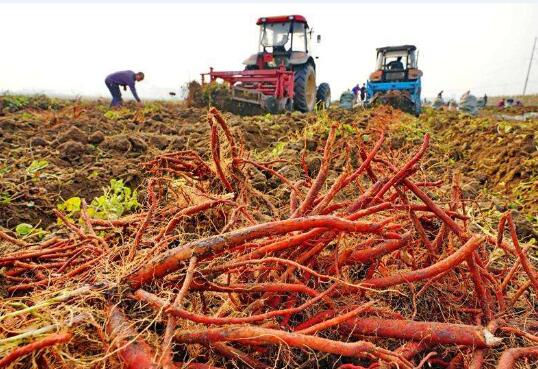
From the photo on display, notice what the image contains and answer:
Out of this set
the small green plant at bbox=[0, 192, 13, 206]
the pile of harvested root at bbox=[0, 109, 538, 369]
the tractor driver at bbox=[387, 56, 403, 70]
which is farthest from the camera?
the tractor driver at bbox=[387, 56, 403, 70]

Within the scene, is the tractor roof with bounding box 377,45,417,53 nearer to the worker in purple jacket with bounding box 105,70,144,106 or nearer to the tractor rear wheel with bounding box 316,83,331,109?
the tractor rear wheel with bounding box 316,83,331,109

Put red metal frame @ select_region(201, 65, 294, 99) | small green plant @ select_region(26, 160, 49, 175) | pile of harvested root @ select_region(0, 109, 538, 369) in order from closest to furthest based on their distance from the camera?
pile of harvested root @ select_region(0, 109, 538, 369) → small green plant @ select_region(26, 160, 49, 175) → red metal frame @ select_region(201, 65, 294, 99)

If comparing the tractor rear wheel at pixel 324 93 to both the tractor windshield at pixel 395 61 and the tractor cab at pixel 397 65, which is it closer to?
the tractor cab at pixel 397 65

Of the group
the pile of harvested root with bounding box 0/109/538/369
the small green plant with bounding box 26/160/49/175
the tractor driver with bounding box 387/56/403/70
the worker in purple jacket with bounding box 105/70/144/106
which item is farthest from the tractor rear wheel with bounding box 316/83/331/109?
the pile of harvested root with bounding box 0/109/538/369

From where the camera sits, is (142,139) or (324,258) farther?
(142,139)

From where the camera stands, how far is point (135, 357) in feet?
3.67

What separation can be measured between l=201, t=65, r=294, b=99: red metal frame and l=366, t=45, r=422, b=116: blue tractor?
3447 mm

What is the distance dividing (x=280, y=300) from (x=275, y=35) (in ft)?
41.4

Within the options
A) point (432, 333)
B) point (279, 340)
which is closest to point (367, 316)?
point (432, 333)

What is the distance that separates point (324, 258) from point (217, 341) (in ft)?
2.03

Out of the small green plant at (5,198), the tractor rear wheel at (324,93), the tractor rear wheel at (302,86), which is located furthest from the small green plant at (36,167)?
the tractor rear wheel at (324,93)

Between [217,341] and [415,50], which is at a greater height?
[415,50]

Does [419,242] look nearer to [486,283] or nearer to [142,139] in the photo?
[486,283]

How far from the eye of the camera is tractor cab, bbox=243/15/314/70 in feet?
41.3
